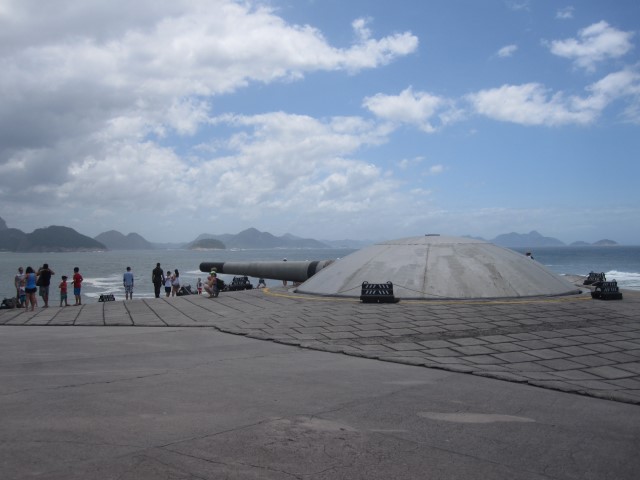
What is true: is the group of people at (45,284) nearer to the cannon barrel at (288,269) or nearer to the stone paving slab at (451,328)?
the stone paving slab at (451,328)

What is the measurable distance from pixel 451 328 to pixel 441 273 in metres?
4.68

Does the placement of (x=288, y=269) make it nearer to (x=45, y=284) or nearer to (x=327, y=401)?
(x=45, y=284)

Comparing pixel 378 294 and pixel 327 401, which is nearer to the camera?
pixel 327 401

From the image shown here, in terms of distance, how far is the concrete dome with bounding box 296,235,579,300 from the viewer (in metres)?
12.8

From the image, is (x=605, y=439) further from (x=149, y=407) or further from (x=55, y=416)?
(x=55, y=416)

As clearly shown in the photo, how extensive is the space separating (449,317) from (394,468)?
6898 millimetres

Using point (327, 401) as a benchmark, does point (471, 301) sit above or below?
above

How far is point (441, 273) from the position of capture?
43.8 ft

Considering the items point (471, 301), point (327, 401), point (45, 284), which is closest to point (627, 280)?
point (471, 301)

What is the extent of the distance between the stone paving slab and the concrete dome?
2.31 ft

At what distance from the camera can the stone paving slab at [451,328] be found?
20.4 feet

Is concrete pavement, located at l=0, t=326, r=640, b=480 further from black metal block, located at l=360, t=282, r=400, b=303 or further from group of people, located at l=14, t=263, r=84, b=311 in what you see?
group of people, located at l=14, t=263, r=84, b=311

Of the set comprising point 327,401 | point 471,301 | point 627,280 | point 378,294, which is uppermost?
point 378,294

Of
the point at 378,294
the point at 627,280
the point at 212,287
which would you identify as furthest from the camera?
the point at 627,280
